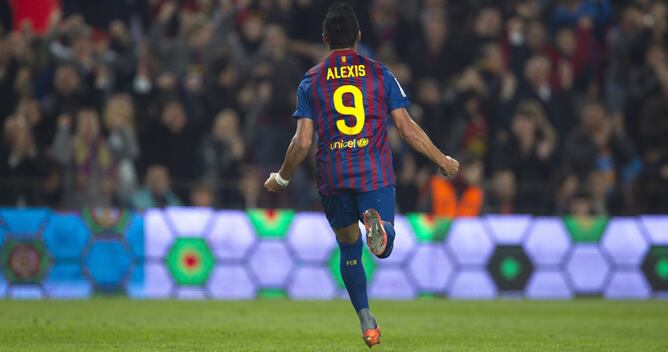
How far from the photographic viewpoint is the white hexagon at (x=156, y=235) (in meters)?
16.2

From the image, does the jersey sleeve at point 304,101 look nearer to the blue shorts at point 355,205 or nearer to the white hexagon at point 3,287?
the blue shorts at point 355,205

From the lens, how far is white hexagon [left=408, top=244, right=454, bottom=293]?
1673 cm

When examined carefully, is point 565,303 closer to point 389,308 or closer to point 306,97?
point 389,308

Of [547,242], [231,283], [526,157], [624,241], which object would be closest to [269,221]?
[231,283]

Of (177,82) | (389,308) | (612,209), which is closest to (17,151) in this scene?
(177,82)

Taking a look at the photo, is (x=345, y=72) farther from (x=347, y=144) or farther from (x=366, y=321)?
(x=366, y=321)

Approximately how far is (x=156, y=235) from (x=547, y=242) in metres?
5.23

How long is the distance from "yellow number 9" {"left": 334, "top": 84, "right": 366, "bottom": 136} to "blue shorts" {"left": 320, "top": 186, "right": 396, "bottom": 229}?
451mm

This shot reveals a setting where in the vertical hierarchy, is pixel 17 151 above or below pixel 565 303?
above

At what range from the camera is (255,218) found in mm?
16594

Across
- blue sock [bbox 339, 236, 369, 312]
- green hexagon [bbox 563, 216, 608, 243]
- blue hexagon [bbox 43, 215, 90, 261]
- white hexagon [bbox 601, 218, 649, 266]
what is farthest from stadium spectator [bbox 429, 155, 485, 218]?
blue sock [bbox 339, 236, 369, 312]

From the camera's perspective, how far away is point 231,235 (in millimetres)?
16516

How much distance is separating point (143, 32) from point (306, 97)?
11.0m

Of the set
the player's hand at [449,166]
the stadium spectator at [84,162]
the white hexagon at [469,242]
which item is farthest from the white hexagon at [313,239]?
the player's hand at [449,166]
